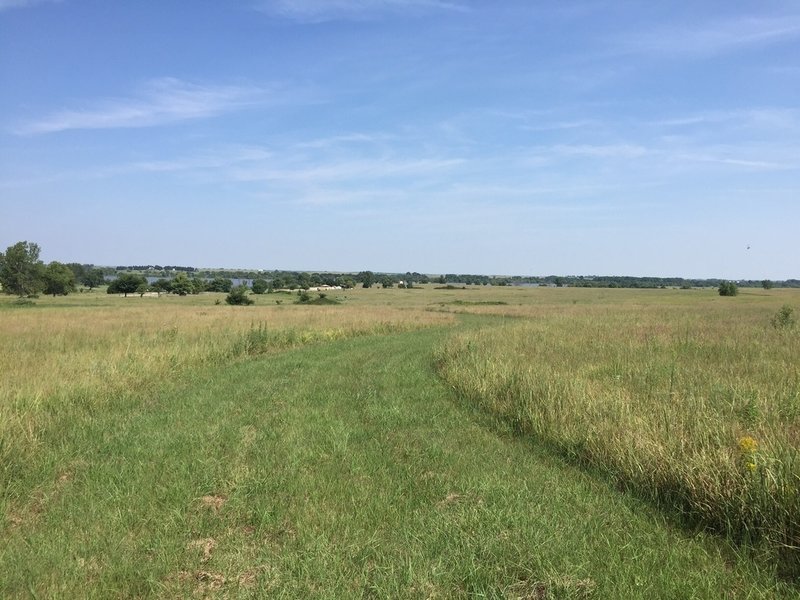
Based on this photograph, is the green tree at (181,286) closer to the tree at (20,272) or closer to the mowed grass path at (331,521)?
the tree at (20,272)

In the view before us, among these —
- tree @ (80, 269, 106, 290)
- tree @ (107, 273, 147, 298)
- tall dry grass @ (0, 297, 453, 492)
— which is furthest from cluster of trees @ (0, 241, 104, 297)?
tall dry grass @ (0, 297, 453, 492)

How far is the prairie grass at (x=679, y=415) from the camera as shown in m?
5.07

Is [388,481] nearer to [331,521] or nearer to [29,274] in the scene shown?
[331,521]

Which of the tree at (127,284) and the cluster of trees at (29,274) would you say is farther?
the tree at (127,284)

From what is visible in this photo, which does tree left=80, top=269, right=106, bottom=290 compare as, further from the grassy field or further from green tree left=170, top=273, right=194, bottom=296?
the grassy field

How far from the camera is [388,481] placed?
20.6ft

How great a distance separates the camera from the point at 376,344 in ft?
74.1

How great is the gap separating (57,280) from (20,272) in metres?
5.91

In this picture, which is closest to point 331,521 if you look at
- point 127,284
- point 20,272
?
point 20,272

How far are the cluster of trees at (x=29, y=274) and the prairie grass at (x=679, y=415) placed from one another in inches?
3706

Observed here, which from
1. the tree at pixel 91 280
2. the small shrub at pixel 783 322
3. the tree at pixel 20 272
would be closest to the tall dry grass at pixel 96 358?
the small shrub at pixel 783 322

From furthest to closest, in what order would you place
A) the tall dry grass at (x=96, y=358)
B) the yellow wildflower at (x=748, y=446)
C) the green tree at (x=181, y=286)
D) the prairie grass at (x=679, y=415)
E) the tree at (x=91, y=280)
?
the tree at (x=91, y=280) → the green tree at (x=181, y=286) → the tall dry grass at (x=96, y=358) → the yellow wildflower at (x=748, y=446) → the prairie grass at (x=679, y=415)

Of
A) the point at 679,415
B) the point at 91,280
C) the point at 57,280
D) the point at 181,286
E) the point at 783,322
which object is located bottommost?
the point at 679,415

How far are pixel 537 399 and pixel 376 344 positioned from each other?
13.4 meters
